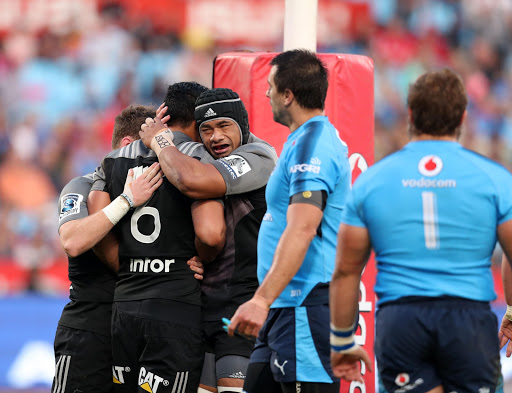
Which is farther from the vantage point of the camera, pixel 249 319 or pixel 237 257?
pixel 237 257

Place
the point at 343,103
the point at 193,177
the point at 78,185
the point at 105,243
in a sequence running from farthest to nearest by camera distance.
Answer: the point at 343,103 → the point at 78,185 → the point at 105,243 → the point at 193,177

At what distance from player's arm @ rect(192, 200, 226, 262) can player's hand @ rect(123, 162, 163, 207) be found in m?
0.23

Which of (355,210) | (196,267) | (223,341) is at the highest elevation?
(355,210)

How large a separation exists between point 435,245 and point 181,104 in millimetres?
1794

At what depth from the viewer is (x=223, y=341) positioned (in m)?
3.61

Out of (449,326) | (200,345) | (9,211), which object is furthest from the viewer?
(9,211)

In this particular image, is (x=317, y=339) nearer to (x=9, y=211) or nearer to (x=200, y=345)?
(x=200, y=345)

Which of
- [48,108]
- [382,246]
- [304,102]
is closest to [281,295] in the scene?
[382,246]

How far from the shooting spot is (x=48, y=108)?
38.9ft

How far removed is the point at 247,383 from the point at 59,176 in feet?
28.8

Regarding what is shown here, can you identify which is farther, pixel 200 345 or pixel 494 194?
pixel 200 345

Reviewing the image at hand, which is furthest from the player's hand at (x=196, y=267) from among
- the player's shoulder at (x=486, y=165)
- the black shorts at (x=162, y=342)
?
the player's shoulder at (x=486, y=165)

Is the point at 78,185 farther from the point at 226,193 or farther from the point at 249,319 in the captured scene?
the point at 249,319

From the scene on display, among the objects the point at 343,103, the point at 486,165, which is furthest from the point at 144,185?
the point at 486,165
